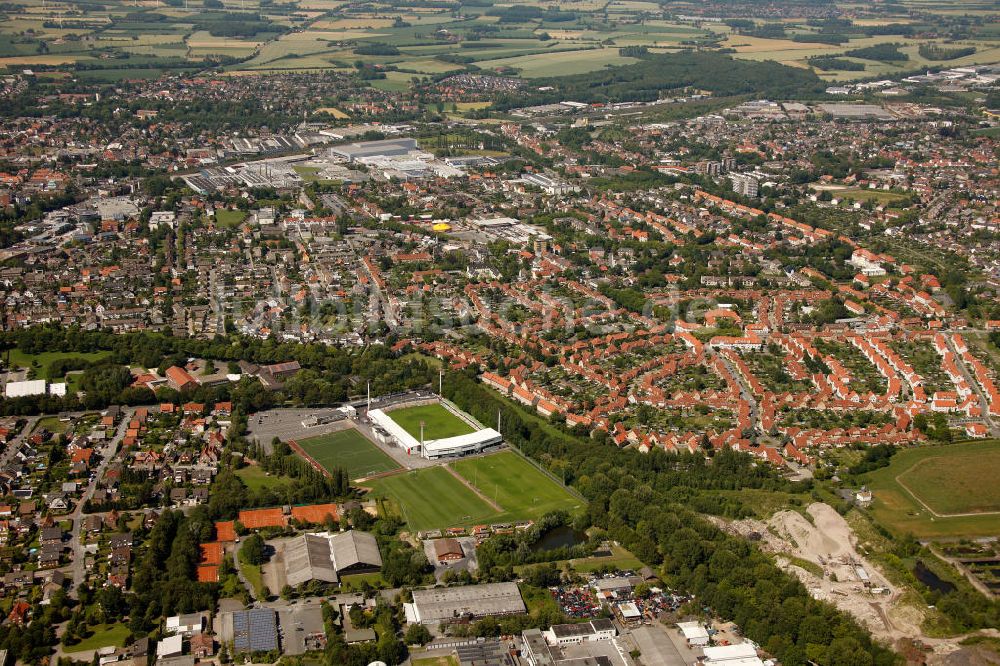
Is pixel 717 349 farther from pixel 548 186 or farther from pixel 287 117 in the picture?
pixel 287 117

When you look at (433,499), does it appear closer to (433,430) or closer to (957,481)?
(433,430)

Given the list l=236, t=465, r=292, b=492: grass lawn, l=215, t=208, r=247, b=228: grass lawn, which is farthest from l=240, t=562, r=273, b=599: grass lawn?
l=215, t=208, r=247, b=228: grass lawn

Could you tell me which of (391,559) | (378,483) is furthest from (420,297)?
(391,559)

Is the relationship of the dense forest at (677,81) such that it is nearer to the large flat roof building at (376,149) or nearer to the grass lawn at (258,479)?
the large flat roof building at (376,149)

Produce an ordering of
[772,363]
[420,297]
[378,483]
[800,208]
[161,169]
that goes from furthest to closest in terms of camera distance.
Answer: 1. [161,169]
2. [800,208]
3. [420,297]
4. [772,363]
5. [378,483]

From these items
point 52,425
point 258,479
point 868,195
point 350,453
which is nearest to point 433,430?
point 350,453

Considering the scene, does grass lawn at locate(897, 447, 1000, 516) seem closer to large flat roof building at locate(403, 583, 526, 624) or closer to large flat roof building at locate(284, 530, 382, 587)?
large flat roof building at locate(403, 583, 526, 624)
